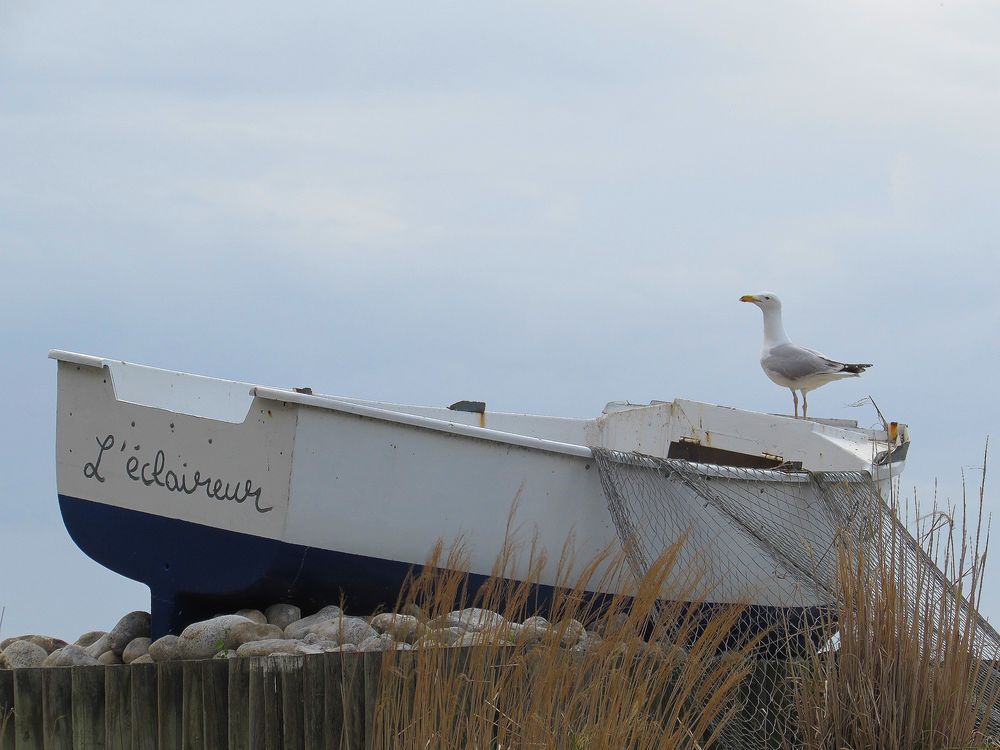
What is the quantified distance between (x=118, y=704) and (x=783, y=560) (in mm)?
3118

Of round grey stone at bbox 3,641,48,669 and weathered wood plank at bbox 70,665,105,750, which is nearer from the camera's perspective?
weathered wood plank at bbox 70,665,105,750


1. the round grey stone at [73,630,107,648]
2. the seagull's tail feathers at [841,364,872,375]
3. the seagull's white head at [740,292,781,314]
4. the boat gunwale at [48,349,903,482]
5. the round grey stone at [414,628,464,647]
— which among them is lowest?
the round grey stone at [73,630,107,648]

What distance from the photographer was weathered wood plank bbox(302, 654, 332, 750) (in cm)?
424

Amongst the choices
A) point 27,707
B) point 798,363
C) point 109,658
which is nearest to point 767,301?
point 798,363

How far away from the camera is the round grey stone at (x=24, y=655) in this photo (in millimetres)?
6184

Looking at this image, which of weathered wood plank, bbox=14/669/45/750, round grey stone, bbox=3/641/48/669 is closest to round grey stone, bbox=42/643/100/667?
round grey stone, bbox=3/641/48/669

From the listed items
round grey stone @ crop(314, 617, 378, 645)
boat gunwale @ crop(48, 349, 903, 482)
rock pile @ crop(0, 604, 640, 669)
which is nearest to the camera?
rock pile @ crop(0, 604, 640, 669)

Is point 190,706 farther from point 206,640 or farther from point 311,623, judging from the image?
point 311,623

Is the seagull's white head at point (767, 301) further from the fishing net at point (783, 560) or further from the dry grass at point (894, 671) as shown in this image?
the dry grass at point (894, 671)

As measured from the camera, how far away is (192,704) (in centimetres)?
430

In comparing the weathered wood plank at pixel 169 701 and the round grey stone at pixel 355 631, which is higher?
the round grey stone at pixel 355 631

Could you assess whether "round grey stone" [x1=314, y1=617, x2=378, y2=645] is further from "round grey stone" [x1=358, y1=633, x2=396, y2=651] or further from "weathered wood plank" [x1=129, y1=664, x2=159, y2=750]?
"weathered wood plank" [x1=129, y1=664, x2=159, y2=750]

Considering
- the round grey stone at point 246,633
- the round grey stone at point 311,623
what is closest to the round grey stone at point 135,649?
the round grey stone at point 311,623

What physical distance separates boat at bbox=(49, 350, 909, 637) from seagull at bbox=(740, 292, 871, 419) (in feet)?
8.23
